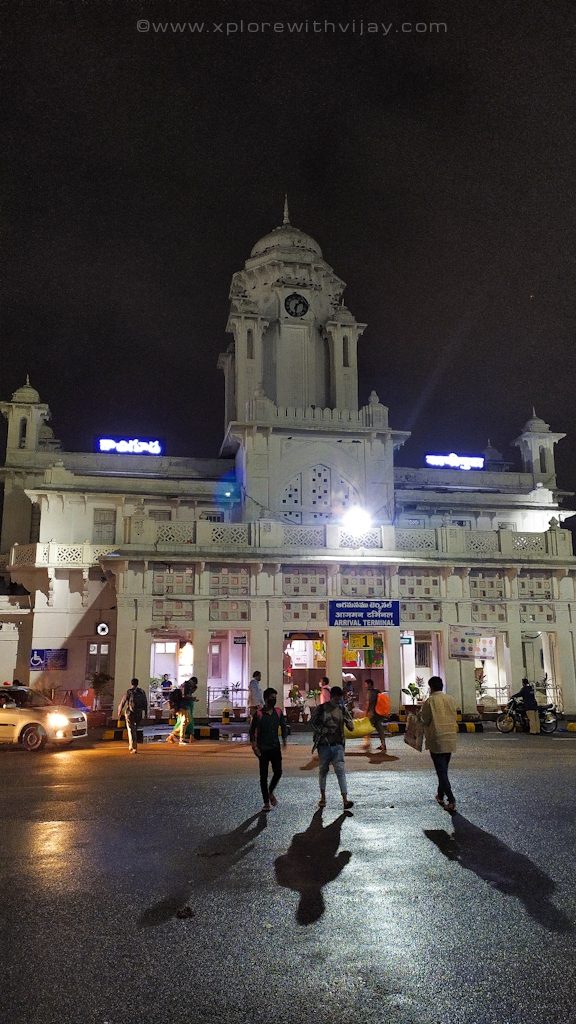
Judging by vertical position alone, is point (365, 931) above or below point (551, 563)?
below

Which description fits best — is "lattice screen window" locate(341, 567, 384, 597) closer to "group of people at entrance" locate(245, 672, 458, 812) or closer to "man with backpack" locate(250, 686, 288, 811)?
"group of people at entrance" locate(245, 672, 458, 812)

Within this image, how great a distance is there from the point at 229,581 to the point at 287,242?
1917 centimetres

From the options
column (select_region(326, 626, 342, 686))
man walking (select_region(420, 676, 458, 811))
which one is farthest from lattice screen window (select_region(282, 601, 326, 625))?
man walking (select_region(420, 676, 458, 811))

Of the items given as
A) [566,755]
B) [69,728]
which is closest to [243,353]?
[69,728]

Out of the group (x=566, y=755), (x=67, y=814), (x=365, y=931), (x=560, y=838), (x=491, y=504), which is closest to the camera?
(x=365, y=931)

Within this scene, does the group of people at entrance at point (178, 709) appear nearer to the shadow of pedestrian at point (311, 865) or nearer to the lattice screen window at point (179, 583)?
the lattice screen window at point (179, 583)

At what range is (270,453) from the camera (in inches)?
1194

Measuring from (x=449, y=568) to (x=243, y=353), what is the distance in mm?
14423

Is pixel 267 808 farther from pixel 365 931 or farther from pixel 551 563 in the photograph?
pixel 551 563

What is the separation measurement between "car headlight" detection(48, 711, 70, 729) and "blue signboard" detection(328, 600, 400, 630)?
10.8 meters

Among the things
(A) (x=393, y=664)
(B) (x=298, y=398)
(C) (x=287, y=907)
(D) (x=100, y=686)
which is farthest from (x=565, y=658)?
(C) (x=287, y=907)

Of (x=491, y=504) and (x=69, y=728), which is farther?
(x=491, y=504)

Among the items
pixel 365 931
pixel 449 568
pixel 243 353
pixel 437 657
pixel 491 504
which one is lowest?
pixel 365 931

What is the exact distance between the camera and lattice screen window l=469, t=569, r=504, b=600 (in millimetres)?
27188
